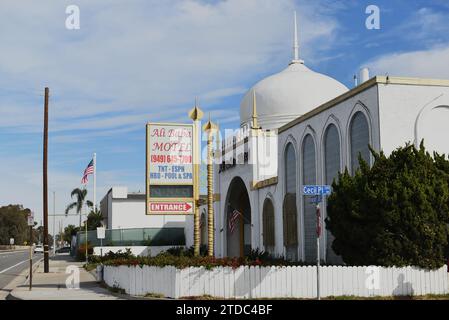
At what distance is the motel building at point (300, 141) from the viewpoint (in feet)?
74.6

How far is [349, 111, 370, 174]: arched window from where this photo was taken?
23688 mm

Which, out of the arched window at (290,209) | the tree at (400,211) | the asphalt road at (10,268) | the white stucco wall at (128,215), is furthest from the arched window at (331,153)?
the white stucco wall at (128,215)

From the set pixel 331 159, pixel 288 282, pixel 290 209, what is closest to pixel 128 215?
pixel 290 209

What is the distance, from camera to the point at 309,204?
1119 inches

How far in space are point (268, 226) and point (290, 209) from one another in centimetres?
326

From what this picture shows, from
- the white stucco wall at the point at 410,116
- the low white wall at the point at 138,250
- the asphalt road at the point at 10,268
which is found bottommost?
the asphalt road at the point at 10,268

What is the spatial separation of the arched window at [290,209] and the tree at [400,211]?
877 centimetres

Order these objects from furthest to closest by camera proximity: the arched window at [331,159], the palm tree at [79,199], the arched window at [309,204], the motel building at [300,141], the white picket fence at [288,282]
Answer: the palm tree at [79,199]
the arched window at [309,204]
the arched window at [331,159]
the motel building at [300,141]
the white picket fence at [288,282]

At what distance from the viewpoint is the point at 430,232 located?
1942 centimetres

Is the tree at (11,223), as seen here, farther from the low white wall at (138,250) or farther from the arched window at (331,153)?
the arched window at (331,153)

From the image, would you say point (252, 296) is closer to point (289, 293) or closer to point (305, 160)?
point (289, 293)

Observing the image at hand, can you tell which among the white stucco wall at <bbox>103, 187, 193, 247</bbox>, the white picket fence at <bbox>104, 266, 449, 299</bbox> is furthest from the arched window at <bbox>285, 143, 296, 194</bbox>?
the white stucco wall at <bbox>103, 187, 193, 247</bbox>
